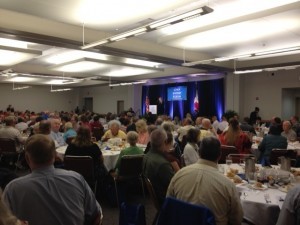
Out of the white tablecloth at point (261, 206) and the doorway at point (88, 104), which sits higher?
the doorway at point (88, 104)

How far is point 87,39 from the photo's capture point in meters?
7.64

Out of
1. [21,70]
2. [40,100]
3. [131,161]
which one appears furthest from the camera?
[40,100]

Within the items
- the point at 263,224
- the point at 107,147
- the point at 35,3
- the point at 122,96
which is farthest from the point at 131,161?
the point at 122,96

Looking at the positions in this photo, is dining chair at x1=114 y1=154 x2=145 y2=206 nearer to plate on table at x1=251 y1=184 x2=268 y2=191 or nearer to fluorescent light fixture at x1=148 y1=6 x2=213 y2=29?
plate on table at x1=251 y1=184 x2=268 y2=191

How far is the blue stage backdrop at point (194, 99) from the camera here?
1380 cm

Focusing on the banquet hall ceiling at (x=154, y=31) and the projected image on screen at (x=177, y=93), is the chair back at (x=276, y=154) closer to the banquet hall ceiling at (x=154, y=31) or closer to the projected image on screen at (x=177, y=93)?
the banquet hall ceiling at (x=154, y=31)

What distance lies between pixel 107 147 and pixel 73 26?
336cm

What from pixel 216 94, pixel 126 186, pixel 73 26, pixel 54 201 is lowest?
pixel 126 186

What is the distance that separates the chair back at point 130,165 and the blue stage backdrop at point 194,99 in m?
9.71

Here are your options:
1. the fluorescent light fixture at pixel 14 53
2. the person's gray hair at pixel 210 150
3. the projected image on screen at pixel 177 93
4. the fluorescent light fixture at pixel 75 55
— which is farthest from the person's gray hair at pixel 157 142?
the projected image on screen at pixel 177 93

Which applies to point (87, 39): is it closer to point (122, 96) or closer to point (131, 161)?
point (131, 161)

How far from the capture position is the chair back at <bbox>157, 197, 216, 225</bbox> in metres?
2.02

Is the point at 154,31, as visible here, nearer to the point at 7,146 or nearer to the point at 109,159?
the point at 109,159

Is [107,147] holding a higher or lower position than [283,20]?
lower
